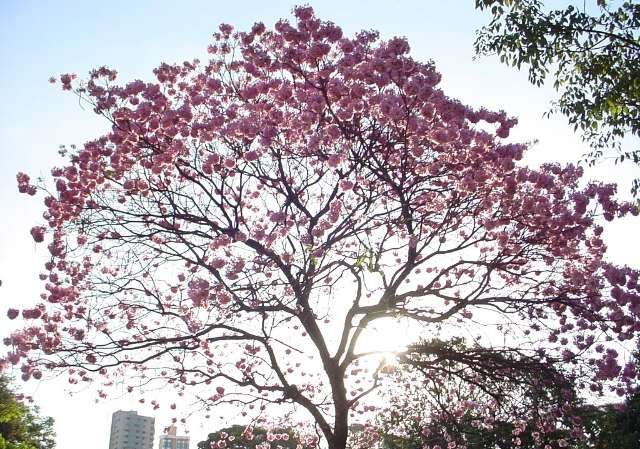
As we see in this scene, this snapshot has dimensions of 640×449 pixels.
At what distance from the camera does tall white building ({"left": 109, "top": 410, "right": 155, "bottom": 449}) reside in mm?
114750

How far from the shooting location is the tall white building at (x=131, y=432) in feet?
376

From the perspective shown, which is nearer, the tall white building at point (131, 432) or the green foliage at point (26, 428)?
the green foliage at point (26, 428)

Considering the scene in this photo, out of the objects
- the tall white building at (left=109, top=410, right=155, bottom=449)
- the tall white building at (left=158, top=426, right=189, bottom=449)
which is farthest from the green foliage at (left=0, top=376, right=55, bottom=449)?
the tall white building at (left=109, top=410, right=155, bottom=449)

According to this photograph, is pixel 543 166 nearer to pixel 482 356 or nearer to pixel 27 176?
pixel 482 356

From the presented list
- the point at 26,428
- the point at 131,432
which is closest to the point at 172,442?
the point at 26,428

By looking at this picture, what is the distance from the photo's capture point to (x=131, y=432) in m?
121

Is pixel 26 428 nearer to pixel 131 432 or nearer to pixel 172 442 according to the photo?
pixel 172 442

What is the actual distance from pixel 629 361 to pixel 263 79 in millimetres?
7544

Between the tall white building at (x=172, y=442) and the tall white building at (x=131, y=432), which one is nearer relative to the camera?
the tall white building at (x=172, y=442)

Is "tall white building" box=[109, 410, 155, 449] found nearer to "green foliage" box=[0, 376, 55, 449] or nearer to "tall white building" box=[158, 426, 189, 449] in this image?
"tall white building" box=[158, 426, 189, 449]

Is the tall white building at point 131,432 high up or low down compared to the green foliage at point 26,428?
up

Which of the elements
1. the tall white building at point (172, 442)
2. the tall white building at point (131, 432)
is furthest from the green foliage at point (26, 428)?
the tall white building at point (131, 432)

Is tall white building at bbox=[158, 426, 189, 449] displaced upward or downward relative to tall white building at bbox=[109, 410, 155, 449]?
downward

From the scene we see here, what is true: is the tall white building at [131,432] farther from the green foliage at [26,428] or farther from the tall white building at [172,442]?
the green foliage at [26,428]
